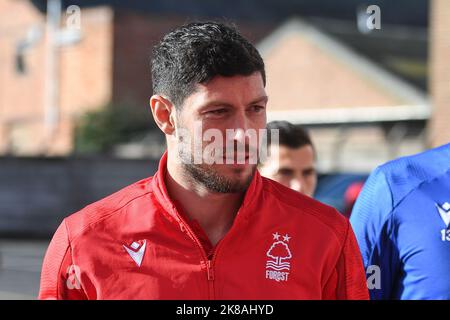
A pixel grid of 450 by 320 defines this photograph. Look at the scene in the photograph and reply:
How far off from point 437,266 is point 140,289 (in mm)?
997

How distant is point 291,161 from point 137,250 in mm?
2598

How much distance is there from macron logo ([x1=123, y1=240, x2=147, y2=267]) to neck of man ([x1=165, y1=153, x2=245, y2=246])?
0.58 feet

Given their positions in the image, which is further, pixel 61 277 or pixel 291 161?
pixel 291 161

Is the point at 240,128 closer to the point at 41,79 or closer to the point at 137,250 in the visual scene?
the point at 137,250

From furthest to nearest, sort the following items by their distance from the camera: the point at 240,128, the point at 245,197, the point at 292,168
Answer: the point at 292,168
the point at 245,197
the point at 240,128

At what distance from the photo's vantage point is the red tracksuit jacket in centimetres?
242

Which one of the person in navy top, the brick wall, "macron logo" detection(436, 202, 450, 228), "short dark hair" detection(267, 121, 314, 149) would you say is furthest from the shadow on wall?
the brick wall

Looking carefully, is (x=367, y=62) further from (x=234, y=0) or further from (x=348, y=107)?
(x=234, y=0)

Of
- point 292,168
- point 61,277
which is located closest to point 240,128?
point 61,277

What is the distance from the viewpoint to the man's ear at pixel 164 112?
2.59 meters

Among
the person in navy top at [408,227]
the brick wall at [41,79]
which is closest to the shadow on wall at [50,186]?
the person in navy top at [408,227]

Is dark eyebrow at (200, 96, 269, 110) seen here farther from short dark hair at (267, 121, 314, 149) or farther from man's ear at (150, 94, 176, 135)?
short dark hair at (267, 121, 314, 149)

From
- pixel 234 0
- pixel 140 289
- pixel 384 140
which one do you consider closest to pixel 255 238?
pixel 140 289

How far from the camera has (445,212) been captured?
9.62 feet
